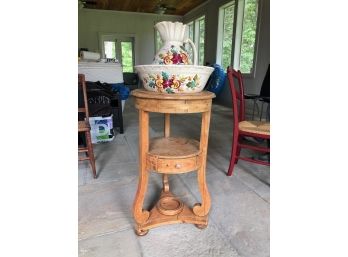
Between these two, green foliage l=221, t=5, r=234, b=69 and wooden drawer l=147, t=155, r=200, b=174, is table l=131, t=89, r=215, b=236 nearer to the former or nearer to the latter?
wooden drawer l=147, t=155, r=200, b=174

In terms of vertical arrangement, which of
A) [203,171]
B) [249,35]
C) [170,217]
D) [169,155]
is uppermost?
[249,35]

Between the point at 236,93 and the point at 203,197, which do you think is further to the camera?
the point at 236,93

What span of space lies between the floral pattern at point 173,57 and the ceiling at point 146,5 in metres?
5.93

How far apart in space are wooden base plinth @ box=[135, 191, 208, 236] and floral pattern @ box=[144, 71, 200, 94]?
66 cm

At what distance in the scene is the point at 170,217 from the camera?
117cm

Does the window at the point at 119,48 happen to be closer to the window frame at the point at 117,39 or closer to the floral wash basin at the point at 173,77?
the window frame at the point at 117,39

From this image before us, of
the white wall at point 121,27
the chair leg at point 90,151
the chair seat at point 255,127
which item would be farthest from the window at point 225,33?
the chair leg at point 90,151

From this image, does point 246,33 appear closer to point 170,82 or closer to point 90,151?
point 90,151

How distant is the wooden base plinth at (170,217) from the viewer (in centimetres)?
113

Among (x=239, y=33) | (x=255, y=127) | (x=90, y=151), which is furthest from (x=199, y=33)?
(x=90, y=151)

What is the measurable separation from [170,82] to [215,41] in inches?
211
